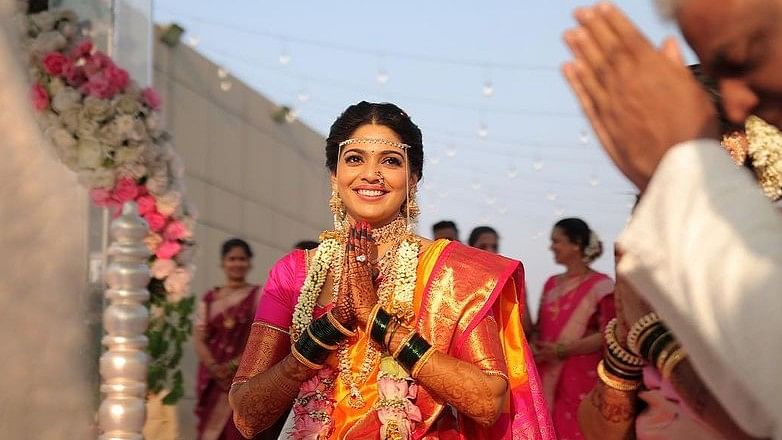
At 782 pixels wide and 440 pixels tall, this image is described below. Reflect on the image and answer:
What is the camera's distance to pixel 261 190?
52.5ft

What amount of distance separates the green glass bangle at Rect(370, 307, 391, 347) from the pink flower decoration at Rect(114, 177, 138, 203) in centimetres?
264

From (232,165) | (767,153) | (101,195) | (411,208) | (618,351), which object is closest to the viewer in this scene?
(767,153)

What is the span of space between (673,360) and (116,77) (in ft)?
14.1

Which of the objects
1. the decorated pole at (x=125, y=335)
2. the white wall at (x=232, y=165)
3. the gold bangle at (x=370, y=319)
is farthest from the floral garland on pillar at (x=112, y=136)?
the white wall at (x=232, y=165)

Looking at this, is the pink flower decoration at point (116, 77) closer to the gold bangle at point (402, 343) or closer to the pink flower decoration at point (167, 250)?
the pink flower decoration at point (167, 250)

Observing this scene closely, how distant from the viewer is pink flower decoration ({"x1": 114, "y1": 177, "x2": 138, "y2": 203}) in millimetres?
5516

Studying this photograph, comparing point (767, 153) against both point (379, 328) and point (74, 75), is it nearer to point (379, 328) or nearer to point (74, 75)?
point (379, 328)

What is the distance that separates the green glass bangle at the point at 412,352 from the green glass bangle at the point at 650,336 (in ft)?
4.72

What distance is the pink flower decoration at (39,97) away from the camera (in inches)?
219

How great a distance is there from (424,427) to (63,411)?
3423 mm

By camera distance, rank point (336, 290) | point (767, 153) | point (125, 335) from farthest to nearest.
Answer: point (125, 335), point (336, 290), point (767, 153)

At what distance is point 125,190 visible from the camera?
552 cm

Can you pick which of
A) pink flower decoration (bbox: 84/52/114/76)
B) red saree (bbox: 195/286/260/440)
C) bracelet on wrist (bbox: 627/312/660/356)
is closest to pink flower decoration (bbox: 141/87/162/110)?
pink flower decoration (bbox: 84/52/114/76)

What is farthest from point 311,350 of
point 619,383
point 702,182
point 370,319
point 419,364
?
point 702,182
